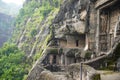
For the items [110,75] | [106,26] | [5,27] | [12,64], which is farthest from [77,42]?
[5,27]

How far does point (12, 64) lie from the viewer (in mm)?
54594

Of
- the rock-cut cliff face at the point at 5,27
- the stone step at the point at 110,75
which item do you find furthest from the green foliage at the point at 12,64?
the rock-cut cliff face at the point at 5,27

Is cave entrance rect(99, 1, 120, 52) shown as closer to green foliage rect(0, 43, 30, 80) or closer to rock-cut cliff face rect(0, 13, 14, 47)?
green foliage rect(0, 43, 30, 80)

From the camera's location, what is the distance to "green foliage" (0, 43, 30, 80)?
48.0 m

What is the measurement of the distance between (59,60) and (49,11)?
39682 millimetres

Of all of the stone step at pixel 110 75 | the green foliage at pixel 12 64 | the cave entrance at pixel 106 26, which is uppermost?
the cave entrance at pixel 106 26

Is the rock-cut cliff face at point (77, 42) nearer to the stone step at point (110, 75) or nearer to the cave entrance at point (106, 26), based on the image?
the cave entrance at point (106, 26)

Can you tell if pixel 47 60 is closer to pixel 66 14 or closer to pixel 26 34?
pixel 66 14

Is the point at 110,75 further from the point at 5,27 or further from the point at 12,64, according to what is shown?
the point at 5,27

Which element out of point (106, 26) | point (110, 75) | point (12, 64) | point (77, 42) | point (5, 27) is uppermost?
point (5, 27)

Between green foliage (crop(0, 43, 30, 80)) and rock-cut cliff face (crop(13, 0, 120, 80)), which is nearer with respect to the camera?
rock-cut cliff face (crop(13, 0, 120, 80))

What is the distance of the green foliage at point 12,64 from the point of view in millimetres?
48013

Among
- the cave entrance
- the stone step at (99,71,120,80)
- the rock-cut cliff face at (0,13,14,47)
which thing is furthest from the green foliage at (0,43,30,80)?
the rock-cut cliff face at (0,13,14,47)

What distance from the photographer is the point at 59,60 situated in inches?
1257
